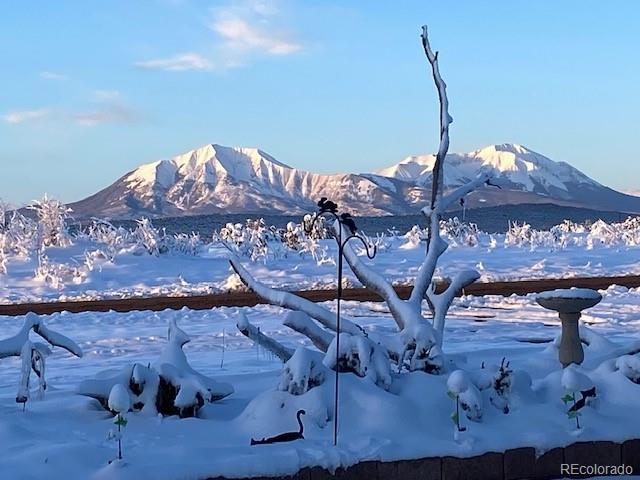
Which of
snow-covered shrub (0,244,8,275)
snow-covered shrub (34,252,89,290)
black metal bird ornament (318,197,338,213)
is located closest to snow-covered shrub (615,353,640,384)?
black metal bird ornament (318,197,338,213)

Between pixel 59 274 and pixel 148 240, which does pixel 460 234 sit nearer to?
pixel 148 240

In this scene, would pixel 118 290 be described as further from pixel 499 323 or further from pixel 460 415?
pixel 460 415

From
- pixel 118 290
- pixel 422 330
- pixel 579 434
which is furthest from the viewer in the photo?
pixel 118 290

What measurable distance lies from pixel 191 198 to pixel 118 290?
162m

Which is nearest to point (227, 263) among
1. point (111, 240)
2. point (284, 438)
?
point (111, 240)

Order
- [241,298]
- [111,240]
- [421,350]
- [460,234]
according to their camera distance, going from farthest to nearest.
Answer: [460,234] → [111,240] → [241,298] → [421,350]

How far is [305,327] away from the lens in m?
7.08

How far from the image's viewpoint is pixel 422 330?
6.61 m

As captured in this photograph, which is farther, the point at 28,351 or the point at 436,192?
the point at 436,192

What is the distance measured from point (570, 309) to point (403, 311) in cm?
134

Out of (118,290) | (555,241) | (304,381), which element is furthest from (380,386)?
(555,241)

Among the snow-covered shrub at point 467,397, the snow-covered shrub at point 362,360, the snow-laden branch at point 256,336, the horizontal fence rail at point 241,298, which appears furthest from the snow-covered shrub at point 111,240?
the snow-covered shrub at point 467,397

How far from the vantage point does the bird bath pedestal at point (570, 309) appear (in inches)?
280

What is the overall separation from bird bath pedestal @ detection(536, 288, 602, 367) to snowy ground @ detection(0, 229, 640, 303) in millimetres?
14910
